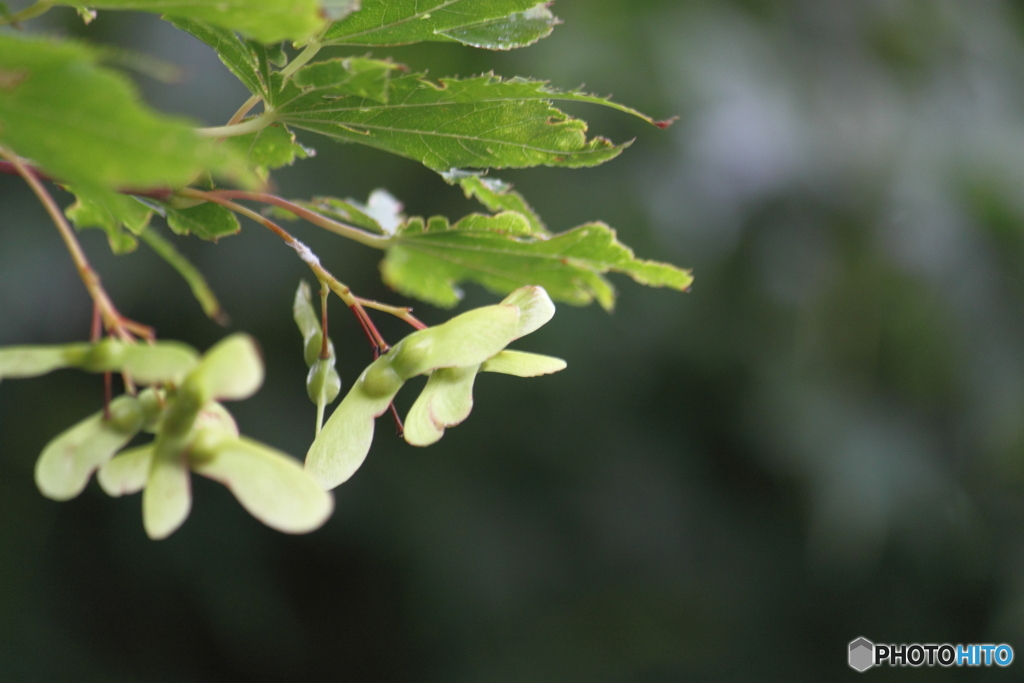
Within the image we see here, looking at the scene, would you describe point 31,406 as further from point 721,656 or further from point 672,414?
point 721,656

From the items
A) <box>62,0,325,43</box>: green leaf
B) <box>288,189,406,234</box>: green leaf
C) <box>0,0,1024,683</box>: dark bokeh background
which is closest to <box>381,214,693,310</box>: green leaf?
<box>288,189,406,234</box>: green leaf

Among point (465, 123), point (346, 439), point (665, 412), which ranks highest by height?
point (465, 123)

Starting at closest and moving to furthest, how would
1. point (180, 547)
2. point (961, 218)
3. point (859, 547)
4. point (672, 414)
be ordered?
point (961, 218), point (859, 547), point (180, 547), point (672, 414)

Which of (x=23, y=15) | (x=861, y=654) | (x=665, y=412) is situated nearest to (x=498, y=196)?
(x=23, y=15)

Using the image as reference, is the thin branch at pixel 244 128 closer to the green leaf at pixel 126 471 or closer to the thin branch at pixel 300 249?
the thin branch at pixel 300 249

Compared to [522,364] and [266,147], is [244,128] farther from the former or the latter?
[522,364]

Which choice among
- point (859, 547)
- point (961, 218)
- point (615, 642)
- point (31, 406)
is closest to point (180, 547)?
point (31, 406)
